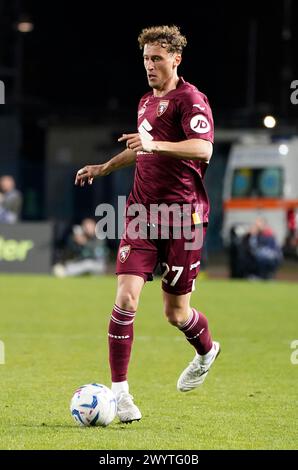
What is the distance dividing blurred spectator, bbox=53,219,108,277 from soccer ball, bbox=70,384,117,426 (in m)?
18.0

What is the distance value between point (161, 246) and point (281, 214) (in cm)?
2390

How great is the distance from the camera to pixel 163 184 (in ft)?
26.3

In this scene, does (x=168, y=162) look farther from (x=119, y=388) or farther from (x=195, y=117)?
(x=119, y=388)

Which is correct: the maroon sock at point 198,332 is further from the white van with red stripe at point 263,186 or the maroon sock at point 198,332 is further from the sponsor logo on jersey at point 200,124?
the white van with red stripe at point 263,186

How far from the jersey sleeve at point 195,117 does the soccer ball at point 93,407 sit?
1.70 meters

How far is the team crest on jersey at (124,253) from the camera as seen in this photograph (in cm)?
796

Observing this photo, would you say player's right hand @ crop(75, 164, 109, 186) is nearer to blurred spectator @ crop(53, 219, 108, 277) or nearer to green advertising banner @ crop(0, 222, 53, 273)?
green advertising banner @ crop(0, 222, 53, 273)

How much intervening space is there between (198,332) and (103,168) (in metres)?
1.38

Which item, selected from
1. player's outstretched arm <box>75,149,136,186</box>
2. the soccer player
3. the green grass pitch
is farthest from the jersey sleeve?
the green grass pitch

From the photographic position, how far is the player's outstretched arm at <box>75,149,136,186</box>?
7.98 meters

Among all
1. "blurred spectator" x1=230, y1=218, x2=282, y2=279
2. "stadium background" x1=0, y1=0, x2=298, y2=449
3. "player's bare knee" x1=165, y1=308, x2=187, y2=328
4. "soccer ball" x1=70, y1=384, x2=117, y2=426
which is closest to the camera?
"soccer ball" x1=70, y1=384, x2=117, y2=426

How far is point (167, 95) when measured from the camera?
8062 mm

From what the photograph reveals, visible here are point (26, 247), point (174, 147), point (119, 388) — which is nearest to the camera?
point (174, 147)

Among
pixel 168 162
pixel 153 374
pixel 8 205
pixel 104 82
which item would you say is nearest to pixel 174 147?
pixel 168 162
